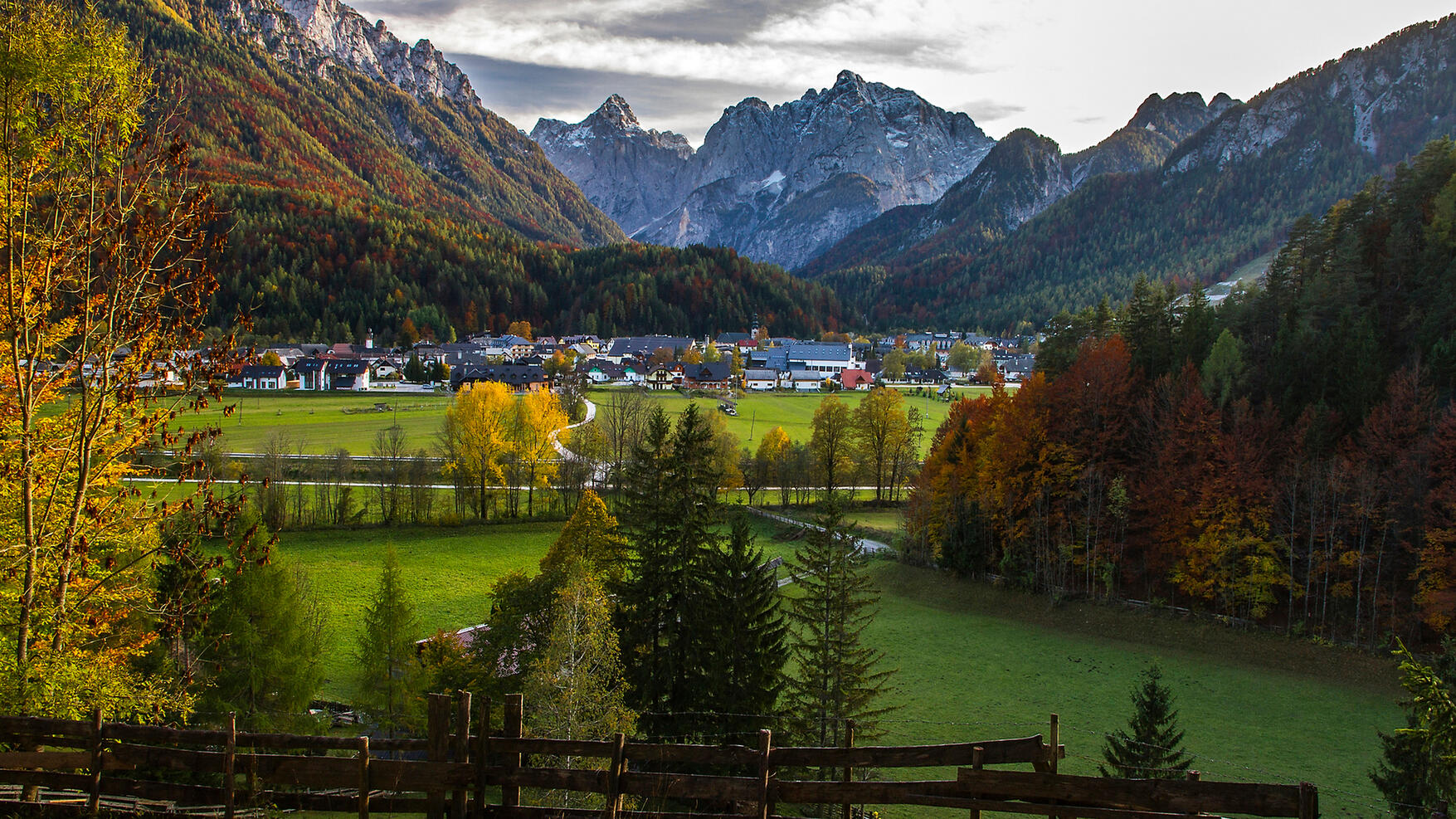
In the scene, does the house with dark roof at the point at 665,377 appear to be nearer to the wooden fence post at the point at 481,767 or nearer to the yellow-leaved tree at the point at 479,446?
the yellow-leaved tree at the point at 479,446

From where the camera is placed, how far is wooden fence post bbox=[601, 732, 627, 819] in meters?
8.52

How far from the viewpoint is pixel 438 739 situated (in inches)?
356

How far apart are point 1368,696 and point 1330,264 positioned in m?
24.8

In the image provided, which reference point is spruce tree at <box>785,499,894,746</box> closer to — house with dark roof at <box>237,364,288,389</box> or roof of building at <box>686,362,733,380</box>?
roof of building at <box>686,362,733,380</box>

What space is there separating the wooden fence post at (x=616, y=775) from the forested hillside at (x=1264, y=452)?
113 feet

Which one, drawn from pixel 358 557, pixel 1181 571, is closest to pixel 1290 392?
pixel 1181 571

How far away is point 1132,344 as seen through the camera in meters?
49.2

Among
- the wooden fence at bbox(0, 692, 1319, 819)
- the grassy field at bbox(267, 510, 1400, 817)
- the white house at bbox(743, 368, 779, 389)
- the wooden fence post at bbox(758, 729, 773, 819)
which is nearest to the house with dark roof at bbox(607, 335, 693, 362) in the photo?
the white house at bbox(743, 368, 779, 389)

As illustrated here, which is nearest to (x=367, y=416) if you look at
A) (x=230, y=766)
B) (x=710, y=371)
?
(x=710, y=371)

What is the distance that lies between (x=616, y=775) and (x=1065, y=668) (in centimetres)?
2914

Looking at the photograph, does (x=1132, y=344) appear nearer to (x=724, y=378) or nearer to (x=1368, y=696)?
(x=1368, y=696)

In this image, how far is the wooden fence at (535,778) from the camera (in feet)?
26.4

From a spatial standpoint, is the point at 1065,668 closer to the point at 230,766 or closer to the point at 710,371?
the point at 230,766

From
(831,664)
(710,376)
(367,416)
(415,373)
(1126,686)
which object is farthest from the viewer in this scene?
(710,376)
